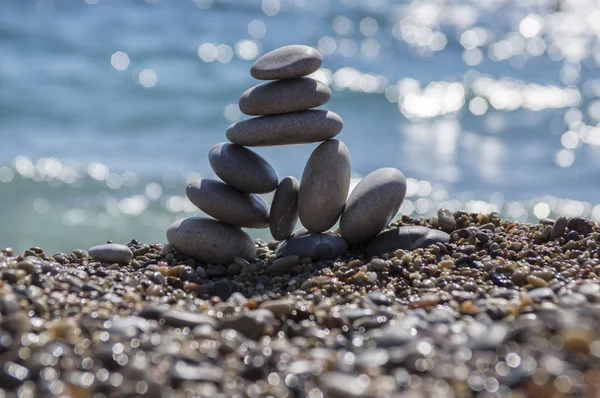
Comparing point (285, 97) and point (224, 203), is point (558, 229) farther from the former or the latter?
point (224, 203)

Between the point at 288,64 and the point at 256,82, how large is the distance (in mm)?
9784

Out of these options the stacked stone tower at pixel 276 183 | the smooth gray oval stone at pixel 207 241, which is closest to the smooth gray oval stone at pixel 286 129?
the stacked stone tower at pixel 276 183

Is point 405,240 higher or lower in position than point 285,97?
lower

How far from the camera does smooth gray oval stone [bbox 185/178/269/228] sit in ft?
16.3

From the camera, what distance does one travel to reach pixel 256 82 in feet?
47.5

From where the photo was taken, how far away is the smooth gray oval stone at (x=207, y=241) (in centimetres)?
497

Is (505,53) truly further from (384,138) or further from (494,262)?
(494,262)

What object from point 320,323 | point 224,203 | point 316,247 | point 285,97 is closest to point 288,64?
point 285,97

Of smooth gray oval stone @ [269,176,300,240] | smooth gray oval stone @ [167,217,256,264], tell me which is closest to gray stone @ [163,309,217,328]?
smooth gray oval stone @ [167,217,256,264]

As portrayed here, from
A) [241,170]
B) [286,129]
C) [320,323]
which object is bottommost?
[320,323]

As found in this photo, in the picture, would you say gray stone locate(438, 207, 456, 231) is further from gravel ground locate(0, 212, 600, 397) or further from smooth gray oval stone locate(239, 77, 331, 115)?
smooth gray oval stone locate(239, 77, 331, 115)

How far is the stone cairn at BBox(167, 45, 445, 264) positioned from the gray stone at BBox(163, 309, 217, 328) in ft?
5.42

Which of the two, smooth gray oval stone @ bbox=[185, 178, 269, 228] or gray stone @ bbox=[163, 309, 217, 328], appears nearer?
gray stone @ bbox=[163, 309, 217, 328]

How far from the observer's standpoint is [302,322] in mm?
3498
